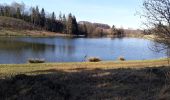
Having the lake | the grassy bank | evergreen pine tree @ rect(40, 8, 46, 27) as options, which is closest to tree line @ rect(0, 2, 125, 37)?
evergreen pine tree @ rect(40, 8, 46, 27)

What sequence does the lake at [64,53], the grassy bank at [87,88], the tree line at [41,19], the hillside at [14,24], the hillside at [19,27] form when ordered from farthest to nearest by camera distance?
the tree line at [41,19] < the hillside at [14,24] < the hillside at [19,27] < the lake at [64,53] < the grassy bank at [87,88]

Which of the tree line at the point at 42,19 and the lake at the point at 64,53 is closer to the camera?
the lake at the point at 64,53

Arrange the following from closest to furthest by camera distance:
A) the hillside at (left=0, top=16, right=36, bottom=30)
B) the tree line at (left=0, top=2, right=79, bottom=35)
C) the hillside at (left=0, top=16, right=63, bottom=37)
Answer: the hillside at (left=0, top=16, right=63, bottom=37) → the hillside at (left=0, top=16, right=36, bottom=30) → the tree line at (left=0, top=2, right=79, bottom=35)

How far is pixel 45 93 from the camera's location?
9.02 meters

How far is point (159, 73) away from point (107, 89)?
2.81 meters

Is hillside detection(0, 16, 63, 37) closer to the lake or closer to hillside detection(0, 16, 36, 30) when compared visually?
hillside detection(0, 16, 36, 30)

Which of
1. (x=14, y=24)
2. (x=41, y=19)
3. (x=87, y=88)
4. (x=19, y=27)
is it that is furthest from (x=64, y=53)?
(x=41, y=19)

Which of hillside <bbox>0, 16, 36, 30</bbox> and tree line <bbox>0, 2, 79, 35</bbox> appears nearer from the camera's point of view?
hillside <bbox>0, 16, 36, 30</bbox>

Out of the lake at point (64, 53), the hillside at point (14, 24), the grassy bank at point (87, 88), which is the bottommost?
the lake at point (64, 53)

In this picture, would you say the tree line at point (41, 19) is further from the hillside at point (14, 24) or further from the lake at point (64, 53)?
the lake at point (64, 53)

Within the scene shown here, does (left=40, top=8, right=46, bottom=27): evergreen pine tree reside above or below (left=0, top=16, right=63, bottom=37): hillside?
above

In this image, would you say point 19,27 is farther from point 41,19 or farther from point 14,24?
point 41,19

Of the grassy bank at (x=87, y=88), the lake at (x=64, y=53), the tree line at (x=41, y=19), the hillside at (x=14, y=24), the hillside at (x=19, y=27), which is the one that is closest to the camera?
the grassy bank at (x=87, y=88)

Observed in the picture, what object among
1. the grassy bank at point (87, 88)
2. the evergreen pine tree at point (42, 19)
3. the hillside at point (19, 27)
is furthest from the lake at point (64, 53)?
the evergreen pine tree at point (42, 19)
